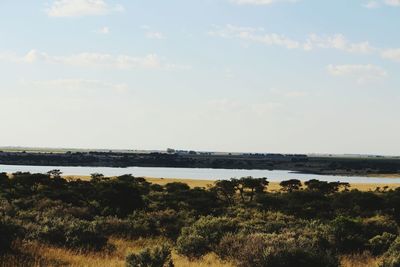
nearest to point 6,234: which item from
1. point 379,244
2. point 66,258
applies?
point 66,258

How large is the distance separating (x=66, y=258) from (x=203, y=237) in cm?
478

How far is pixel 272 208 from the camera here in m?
35.8

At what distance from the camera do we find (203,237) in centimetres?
1694

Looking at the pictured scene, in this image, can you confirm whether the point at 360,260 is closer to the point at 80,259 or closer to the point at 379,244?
the point at 379,244

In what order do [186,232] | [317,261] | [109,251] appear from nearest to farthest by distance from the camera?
[317,261] → [109,251] → [186,232]

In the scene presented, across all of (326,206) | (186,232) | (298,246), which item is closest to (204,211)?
(326,206)

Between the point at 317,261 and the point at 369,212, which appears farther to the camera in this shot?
the point at 369,212

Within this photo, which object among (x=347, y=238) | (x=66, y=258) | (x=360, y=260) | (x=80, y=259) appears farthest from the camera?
(x=347, y=238)

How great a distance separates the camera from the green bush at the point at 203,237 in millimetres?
15641

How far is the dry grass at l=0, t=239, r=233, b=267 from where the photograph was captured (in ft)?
41.5

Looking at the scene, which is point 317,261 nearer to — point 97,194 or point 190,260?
point 190,260

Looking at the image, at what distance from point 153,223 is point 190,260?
327 inches

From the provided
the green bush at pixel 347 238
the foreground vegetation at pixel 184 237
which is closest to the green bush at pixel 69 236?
the foreground vegetation at pixel 184 237

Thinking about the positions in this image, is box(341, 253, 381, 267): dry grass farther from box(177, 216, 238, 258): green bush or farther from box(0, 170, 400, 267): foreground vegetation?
box(177, 216, 238, 258): green bush
